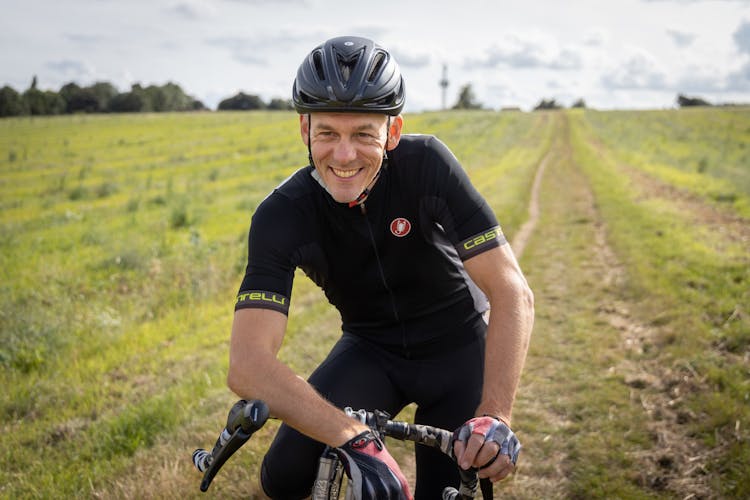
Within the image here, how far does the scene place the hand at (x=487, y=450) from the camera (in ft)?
6.69

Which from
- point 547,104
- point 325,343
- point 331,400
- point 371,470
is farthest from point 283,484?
point 547,104

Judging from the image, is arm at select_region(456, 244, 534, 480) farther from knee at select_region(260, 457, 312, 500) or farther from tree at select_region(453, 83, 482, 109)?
tree at select_region(453, 83, 482, 109)

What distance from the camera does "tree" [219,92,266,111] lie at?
9406 centimetres

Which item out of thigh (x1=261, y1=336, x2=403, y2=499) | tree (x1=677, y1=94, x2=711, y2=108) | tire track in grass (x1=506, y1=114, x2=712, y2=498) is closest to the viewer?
thigh (x1=261, y1=336, x2=403, y2=499)

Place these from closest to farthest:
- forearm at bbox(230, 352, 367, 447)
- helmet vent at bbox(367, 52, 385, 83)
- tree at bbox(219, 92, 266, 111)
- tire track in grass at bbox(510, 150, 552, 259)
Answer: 1. forearm at bbox(230, 352, 367, 447)
2. helmet vent at bbox(367, 52, 385, 83)
3. tire track in grass at bbox(510, 150, 552, 259)
4. tree at bbox(219, 92, 266, 111)

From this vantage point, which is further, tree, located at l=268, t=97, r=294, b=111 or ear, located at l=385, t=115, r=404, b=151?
tree, located at l=268, t=97, r=294, b=111

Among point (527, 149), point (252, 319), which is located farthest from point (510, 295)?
point (527, 149)

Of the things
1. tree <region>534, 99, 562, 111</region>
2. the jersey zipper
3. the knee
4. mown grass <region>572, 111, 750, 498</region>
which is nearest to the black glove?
the knee

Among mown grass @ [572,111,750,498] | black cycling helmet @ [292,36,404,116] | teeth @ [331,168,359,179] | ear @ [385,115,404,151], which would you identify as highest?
black cycling helmet @ [292,36,404,116]

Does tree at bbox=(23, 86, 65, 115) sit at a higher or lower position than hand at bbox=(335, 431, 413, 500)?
higher

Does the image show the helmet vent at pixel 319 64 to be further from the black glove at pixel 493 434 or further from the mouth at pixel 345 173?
the black glove at pixel 493 434

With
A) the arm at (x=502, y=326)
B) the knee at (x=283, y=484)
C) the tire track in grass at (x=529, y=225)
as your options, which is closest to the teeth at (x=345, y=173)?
the arm at (x=502, y=326)

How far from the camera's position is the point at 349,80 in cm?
265

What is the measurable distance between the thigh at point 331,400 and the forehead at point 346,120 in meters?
1.38
